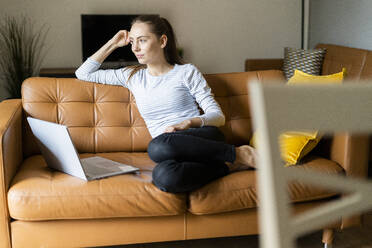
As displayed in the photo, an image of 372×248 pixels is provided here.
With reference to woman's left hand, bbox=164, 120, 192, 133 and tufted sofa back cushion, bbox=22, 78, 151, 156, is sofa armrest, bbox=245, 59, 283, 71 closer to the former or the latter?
tufted sofa back cushion, bbox=22, 78, 151, 156

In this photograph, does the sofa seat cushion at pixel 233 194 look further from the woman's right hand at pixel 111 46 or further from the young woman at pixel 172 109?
the woman's right hand at pixel 111 46

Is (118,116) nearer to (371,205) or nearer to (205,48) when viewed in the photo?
(371,205)

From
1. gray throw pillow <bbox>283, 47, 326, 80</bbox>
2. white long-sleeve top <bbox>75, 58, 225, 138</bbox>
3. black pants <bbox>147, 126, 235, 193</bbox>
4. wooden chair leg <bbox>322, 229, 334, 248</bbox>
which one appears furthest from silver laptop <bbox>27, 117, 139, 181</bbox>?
gray throw pillow <bbox>283, 47, 326, 80</bbox>

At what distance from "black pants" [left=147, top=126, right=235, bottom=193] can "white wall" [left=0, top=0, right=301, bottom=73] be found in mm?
3320

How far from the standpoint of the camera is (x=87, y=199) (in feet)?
6.36

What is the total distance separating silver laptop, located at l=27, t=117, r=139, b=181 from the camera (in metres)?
1.98

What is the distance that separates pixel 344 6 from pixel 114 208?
341 centimetres

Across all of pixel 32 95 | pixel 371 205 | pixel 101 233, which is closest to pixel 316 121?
pixel 371 205

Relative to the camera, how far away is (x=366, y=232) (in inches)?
97.8

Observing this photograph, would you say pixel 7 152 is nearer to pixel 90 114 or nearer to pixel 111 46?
pixel 90 114

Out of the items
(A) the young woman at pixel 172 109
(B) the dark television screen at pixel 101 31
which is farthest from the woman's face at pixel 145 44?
(B) the dark television screen at pixel 101 31

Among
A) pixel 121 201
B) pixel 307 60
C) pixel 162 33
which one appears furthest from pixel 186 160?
pixel 307 60

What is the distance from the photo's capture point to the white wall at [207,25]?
5.07m

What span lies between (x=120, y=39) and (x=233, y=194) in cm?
116
